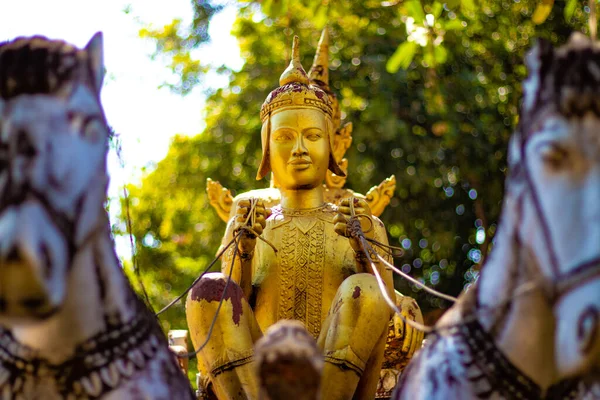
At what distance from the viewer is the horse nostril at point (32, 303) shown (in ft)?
10.4

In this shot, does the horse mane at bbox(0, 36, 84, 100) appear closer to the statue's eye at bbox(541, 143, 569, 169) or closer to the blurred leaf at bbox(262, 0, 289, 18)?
the statue's eye at bbox(541, 143, 569, 169)

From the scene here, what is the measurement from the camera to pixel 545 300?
3.41 meters

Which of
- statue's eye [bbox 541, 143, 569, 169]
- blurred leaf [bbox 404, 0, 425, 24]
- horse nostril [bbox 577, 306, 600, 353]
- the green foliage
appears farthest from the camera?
the green foliage

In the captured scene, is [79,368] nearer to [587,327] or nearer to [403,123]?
[587,327]

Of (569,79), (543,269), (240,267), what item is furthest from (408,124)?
(543,269)

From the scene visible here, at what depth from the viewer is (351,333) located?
520 centimetres

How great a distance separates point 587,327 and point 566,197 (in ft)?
1.29

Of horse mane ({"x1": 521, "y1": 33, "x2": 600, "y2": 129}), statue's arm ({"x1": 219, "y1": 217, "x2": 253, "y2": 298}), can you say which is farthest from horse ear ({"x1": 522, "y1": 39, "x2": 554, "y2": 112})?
statue's arm ({"x1": 219, "y1": 217, "x2": 253, "y2": 298})

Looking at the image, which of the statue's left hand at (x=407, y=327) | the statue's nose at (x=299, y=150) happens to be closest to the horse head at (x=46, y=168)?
the statue's nose at (x=299, y=150)

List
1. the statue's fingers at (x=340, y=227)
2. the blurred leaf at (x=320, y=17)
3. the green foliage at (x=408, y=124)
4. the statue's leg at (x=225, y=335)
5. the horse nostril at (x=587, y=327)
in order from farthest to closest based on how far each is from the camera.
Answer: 1. the green foliage at (x=408, y=124)
2. the blurred leaf at (x=320, y=17)
3. the statue's fingers at (x=340, y=227)
4. the statue's leg at (x=225, y=335)
5. the horse nostril at (x=587, y=327)

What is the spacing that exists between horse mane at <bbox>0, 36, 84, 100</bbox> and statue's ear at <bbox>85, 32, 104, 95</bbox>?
6 cm

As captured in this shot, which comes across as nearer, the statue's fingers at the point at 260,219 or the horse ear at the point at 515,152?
the horse ear at the point at 515,152

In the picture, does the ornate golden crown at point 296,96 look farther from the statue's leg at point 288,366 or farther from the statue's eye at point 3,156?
the statue's eye at point 3,156

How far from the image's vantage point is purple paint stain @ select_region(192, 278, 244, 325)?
512 centimetres
